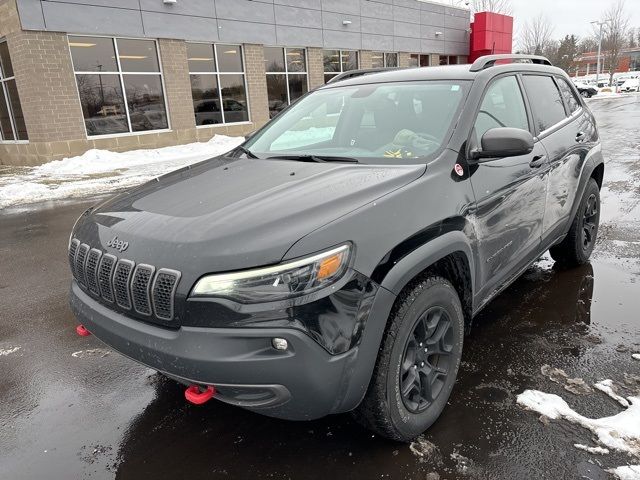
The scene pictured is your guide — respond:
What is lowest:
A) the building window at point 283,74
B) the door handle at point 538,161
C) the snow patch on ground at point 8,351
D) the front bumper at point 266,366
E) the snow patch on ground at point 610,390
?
the snow patch on ground at point 610,390

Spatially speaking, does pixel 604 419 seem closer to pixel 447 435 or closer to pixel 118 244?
pixel 447 435

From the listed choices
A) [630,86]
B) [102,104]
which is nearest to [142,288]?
[102,104]

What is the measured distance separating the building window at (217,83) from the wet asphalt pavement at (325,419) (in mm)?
13446

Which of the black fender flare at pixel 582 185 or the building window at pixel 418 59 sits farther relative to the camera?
the building window at pixel 418 59

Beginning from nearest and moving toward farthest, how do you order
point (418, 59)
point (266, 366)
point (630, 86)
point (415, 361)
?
point (266, 366) < point (415, 361) < point (418, 59) < point (630, 86)

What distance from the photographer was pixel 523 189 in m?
3.21

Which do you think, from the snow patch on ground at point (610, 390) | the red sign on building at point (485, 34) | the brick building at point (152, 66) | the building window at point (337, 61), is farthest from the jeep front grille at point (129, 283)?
the red sign on building at point (485, 34)

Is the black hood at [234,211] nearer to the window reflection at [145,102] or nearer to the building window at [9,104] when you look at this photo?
the window reflection at [145,102]

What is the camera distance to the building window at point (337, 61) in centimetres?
2091

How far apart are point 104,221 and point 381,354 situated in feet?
5.13

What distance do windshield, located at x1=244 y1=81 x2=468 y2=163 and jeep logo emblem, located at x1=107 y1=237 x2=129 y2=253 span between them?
1.30 m

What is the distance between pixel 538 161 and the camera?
134 inches

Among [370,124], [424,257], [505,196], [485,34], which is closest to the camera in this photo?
[424,257]

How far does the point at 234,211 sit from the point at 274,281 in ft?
1.57
